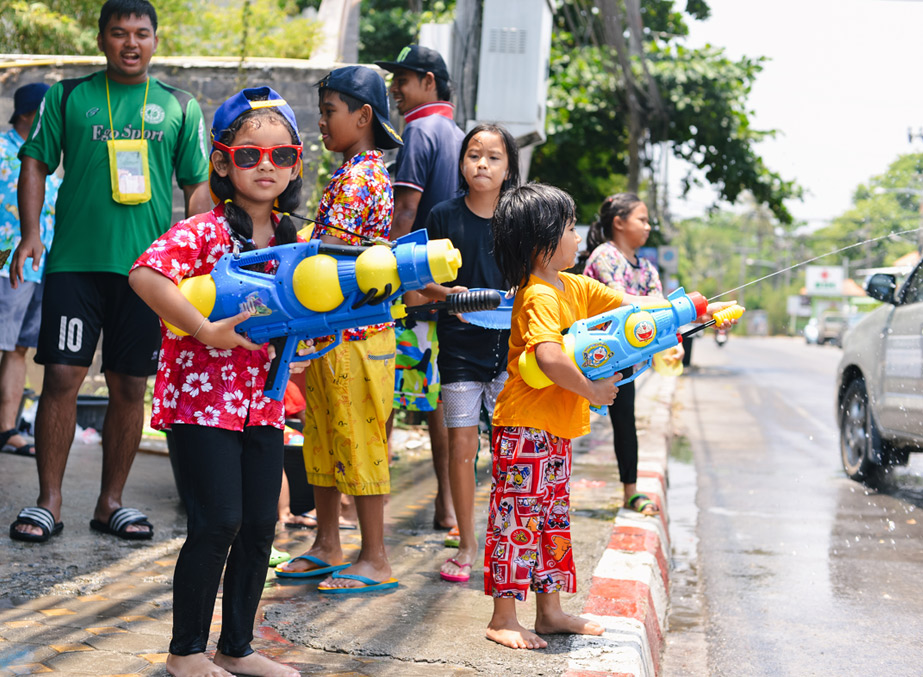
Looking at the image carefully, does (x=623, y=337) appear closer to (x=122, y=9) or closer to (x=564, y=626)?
(x=564, y=626)

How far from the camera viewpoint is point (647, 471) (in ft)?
21.4

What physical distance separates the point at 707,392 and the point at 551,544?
15.8m

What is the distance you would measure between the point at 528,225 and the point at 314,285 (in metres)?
0.97

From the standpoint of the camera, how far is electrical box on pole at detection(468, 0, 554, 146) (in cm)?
824

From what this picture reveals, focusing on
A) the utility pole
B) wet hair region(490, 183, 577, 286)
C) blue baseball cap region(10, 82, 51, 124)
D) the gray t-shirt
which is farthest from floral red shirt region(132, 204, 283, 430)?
the utility pole

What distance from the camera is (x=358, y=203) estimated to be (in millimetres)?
3531

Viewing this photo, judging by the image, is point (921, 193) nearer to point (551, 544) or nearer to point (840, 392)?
point (840, 392)

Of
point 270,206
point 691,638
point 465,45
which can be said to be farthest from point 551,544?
point 465,45

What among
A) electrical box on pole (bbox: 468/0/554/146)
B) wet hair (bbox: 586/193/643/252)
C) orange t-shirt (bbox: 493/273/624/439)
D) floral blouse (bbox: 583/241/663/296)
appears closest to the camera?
orange t-shirt (bbox: 493/273/624/439)

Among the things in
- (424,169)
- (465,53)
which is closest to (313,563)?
(424,169)

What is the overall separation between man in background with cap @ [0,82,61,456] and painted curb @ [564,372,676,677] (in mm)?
3499

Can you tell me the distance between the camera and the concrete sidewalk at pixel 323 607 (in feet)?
9.34

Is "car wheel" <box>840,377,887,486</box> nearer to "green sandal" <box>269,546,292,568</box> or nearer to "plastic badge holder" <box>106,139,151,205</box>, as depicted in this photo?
"green sandal" <box>269,546,292,568</box>

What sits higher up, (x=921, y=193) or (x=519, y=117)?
(x=519, y=117)
